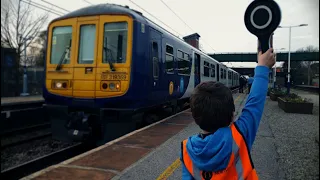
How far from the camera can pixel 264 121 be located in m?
8.49

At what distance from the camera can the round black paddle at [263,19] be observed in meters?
1.08

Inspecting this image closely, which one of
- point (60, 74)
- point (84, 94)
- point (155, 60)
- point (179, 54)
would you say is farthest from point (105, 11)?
point (179, 54)

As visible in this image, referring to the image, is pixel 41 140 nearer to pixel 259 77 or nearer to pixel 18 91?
pixel 259 77

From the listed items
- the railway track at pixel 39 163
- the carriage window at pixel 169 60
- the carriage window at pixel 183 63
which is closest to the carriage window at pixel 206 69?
the carriage window at pixel 183 63

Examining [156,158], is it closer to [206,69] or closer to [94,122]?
[94,122]

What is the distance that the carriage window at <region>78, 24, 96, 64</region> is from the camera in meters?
6.41

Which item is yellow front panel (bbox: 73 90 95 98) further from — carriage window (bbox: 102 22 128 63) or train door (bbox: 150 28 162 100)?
train door (bbox: 150 28 162 100)

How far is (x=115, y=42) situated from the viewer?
6.28 meters

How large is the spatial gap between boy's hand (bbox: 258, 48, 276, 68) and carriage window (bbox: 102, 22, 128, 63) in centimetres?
499

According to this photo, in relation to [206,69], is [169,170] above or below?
below

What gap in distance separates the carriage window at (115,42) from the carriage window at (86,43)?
356 millimetres

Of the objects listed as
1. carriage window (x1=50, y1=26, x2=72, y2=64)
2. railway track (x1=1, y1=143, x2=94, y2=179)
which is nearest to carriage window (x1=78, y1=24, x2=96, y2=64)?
carriage window (x1=50, y1=26, x2=72, y2=64)

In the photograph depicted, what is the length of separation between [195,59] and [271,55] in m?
10.2

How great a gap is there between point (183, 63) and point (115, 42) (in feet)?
12.3
